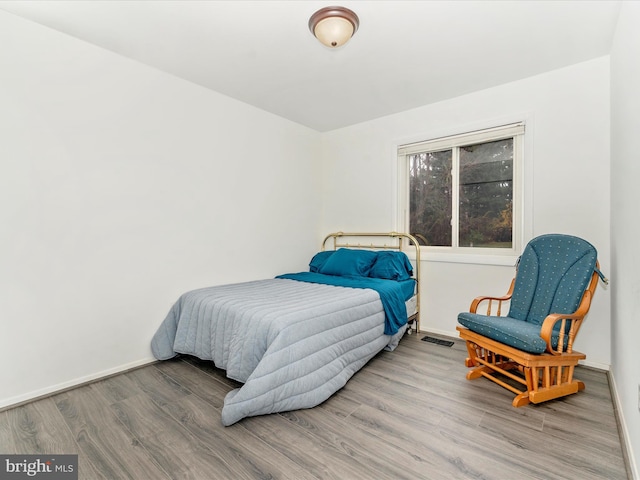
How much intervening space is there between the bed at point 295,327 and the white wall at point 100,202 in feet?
1.33

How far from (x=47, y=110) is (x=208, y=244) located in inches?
62.0

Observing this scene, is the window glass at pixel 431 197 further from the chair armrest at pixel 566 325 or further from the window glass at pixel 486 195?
the chair armrest at pixel 566 325

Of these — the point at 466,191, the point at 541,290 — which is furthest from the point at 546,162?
the point at 541,290

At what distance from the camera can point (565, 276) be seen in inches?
92.2

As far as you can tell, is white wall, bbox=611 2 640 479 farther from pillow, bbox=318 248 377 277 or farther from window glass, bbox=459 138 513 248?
pillow, bbox=318 248 377 277

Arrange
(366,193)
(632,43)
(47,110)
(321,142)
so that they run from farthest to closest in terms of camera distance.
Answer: (321,142) < (366,193) < (47,110) < (632,43)

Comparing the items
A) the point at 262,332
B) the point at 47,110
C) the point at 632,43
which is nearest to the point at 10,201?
the point at 47,110

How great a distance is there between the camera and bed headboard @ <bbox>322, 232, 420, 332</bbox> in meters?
3.57

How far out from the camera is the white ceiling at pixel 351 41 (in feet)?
6.62

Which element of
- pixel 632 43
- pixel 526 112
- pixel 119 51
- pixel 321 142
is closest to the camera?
pixel 632 43

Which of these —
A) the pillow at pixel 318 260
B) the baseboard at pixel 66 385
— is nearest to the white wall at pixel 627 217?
the pillow at pixel 318 260

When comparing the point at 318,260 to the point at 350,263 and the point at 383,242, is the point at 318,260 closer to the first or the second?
the point at 350,263

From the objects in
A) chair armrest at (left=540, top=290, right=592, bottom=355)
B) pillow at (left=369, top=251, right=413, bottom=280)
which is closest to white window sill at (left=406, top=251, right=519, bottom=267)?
pillow at (left=369, top=251, right=413, bottom=280)

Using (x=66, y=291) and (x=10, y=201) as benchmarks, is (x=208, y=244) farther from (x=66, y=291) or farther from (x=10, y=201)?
(x=10, y=201)
